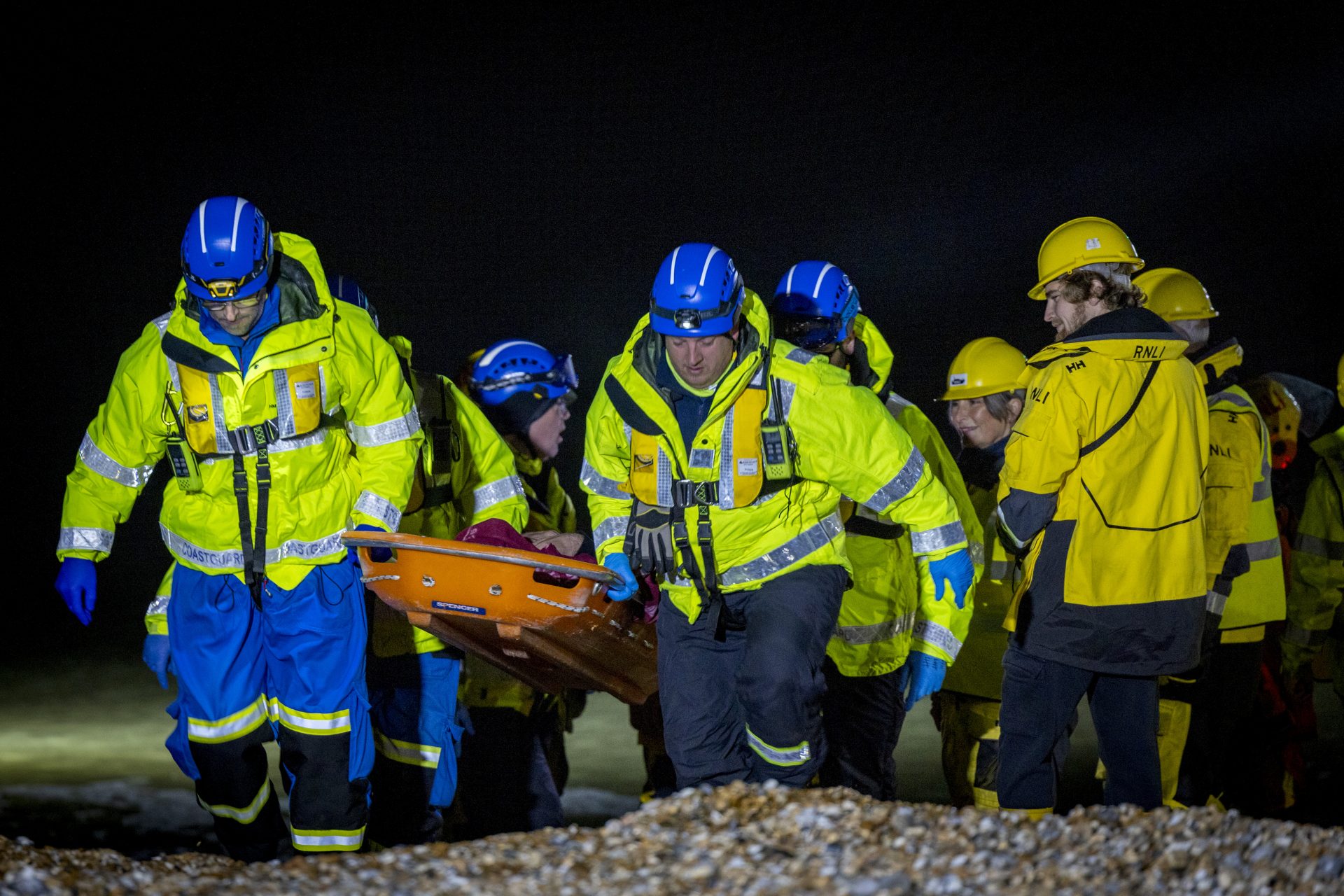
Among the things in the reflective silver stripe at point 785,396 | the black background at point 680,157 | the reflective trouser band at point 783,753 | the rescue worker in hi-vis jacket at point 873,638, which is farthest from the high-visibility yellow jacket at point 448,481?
the black background at point 680,157

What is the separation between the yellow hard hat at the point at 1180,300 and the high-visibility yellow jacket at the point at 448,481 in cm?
217

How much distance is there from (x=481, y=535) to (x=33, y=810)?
2.82 metres

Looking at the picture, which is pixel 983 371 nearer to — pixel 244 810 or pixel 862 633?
pixel 862 633

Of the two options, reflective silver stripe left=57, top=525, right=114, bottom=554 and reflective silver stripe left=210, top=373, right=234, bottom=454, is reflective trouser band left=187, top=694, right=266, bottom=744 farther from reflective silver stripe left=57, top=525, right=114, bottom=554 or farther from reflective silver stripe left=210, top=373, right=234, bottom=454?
reflective silver stripe left=210, top=373, right=234, bottom=454

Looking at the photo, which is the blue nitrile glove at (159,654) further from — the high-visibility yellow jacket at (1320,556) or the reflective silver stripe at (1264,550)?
the high-visibility yellow jacket at (1320,556)

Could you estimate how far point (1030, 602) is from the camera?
325 cm

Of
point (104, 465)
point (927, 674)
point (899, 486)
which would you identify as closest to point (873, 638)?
point (927, 674)

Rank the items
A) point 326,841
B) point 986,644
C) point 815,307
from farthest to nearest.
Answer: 1. point 986,644
2. point 815,307
3. point 326,841

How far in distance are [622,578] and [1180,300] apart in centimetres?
210

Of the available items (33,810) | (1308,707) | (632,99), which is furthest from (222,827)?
(632,99)

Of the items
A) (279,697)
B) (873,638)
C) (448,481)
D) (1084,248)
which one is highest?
(1084,248)

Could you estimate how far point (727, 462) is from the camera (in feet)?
10.9

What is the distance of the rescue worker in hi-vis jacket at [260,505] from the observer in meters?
3.45

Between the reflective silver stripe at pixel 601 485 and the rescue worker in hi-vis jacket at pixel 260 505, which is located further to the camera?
the reflective silver stripe at pixel 601 485
